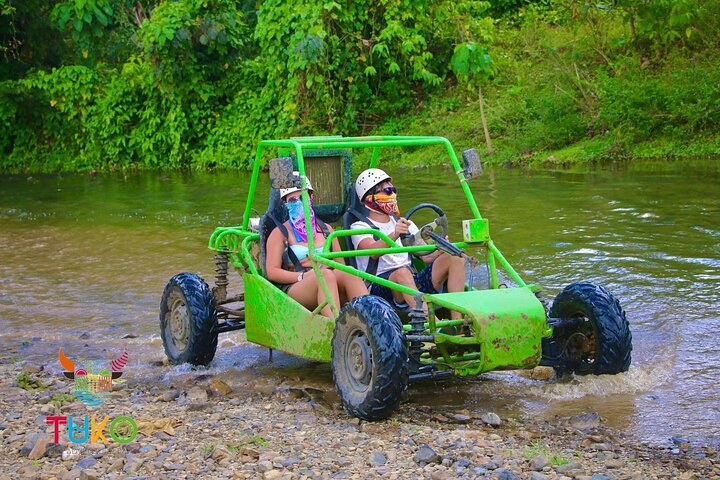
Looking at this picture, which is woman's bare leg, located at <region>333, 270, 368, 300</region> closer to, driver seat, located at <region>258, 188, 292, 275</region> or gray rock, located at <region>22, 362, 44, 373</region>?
driver seat, located at <region>258, 188, 292, 275</region>

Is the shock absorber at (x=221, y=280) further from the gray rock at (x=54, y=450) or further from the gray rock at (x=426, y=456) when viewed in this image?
the gray rock at (x=426, y=456)

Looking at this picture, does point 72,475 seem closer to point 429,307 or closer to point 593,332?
point 429,307

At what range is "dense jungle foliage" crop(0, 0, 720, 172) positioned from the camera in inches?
671

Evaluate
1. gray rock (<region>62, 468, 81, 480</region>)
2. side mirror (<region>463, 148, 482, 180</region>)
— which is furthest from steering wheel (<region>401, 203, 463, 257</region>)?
gray rock (<region>62, 468, 81, 480</region>)

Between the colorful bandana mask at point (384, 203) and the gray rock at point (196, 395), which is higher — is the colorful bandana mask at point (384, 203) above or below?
above

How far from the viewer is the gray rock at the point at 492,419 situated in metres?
5.65

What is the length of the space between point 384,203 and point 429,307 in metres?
1.29

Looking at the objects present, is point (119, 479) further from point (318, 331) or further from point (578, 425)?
point (578, 425)

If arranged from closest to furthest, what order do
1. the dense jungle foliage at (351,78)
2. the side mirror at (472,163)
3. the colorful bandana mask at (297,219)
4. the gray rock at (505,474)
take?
the gray rock at (505,474)
the side mirror at (472,163)
the colorful bandana mask at (297,219)
the dense jungle foliage at (351,78)

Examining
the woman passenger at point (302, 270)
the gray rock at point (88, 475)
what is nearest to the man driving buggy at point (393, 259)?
the woman passenger at point (302, 270)

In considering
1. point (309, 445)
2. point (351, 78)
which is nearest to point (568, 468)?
point (309, 445)

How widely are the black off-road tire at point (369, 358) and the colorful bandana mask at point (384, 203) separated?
1257 millimetres

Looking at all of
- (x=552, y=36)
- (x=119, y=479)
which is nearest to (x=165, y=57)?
(x=552, y=36)

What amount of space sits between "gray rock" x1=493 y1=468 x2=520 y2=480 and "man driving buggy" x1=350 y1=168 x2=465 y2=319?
1.99 m
